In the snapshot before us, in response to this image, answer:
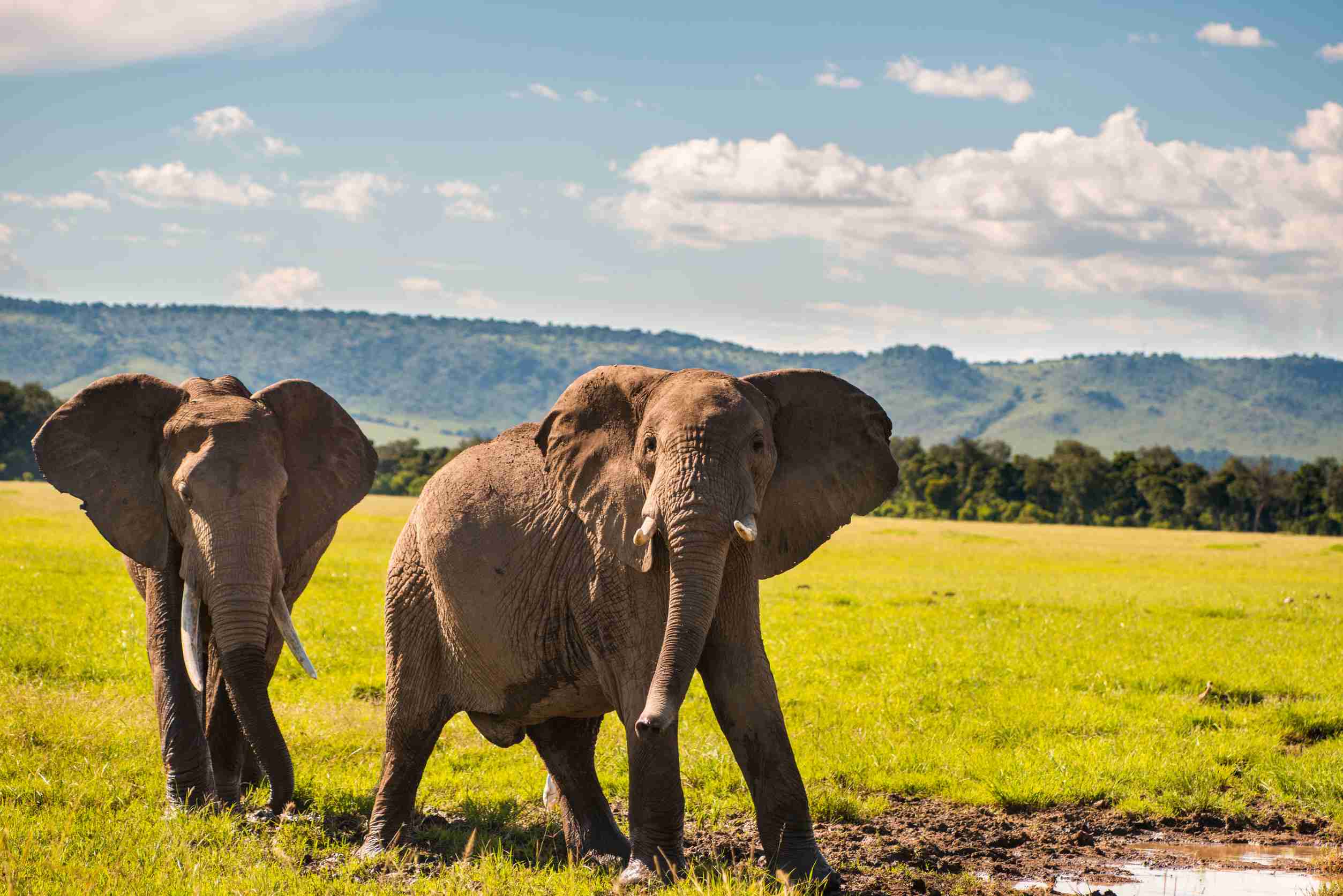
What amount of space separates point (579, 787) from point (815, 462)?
116 inches

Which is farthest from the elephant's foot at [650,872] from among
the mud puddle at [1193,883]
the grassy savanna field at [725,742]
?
the mud puddle at [1193,883]

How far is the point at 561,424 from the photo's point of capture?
8484mm

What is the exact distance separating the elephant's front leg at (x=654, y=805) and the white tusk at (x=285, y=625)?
281 centimetres

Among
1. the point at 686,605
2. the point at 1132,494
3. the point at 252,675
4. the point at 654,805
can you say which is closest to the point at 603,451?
the point at 686,605

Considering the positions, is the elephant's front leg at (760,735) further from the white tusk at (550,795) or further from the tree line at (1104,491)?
the tree line at (1104,491)

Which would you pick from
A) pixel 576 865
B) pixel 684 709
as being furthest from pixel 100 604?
pixel 576 865

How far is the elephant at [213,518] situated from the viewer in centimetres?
927

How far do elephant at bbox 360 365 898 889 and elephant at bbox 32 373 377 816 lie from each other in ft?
3.23

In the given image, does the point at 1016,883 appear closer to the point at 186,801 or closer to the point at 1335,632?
the point at 186,801

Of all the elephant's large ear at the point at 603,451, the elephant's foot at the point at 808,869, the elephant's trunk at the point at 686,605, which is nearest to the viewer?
the elephant's trunk at the point at 686,605

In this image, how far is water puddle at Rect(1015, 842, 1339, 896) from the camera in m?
8.46

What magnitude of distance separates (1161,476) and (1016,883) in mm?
94675

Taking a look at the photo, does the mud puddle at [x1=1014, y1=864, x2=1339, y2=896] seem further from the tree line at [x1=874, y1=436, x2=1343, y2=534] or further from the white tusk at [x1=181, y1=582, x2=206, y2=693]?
the tree line at [x1=874, y1=436, x2=1343, y2=534]

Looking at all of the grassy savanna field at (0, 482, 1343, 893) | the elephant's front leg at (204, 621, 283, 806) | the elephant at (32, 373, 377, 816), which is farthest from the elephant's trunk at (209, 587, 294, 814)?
the elephant's front leg at (204, 621, 283, 806)
